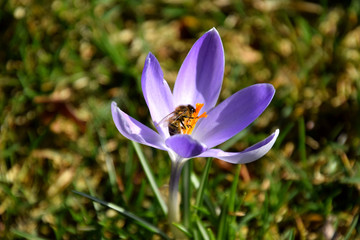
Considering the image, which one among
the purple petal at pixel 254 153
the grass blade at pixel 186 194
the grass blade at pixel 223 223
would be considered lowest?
the grass blade at pixel 223 223

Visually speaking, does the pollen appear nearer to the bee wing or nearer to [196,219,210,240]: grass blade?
the bee wing

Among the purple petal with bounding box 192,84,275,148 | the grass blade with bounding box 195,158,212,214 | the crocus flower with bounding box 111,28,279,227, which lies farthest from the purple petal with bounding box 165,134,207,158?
the grass blade with bounding box 195,158,212,214

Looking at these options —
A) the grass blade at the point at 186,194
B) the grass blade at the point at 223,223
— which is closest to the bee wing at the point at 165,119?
the grass blade at the point at 186,194

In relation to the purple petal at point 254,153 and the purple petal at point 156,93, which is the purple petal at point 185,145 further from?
the purple petal at point 156,93

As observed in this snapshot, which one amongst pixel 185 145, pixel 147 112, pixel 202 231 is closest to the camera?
pixel 185 145

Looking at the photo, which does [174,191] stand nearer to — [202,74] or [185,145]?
[185,145]

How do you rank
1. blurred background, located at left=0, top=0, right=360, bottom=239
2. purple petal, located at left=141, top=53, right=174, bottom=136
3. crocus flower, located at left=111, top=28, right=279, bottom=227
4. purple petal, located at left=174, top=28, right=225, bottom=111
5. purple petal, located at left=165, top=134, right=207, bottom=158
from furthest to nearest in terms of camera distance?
blurred background, located at left=0, top=0, right=360, bottom=239, purple petal, located at left=174, top=28, right=225, bottom=111, purple petal, located at left=141, top=53, right=174, bottom=136, crocus flower, located at left=111, top=28, right=279, bottom=227, purple petal, located at left=165, top=134, right=207, bottom=158

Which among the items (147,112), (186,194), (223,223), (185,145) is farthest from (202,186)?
(147,112)
